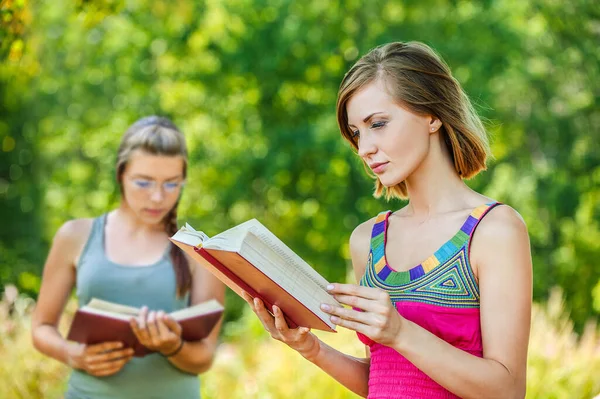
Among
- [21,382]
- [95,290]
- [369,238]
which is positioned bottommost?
[21,382]

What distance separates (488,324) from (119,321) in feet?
5.09

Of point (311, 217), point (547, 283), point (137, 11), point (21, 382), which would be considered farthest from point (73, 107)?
point (21, 382)

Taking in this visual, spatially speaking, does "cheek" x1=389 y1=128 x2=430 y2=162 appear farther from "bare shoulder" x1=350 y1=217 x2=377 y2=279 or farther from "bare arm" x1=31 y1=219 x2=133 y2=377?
"bare arm" x1=31 y1=219 x2=133 y2=377

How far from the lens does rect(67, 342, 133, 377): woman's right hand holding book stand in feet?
10.7

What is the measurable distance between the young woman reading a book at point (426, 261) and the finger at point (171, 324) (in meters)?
0.90

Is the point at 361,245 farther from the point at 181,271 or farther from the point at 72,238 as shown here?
the point at 72,238

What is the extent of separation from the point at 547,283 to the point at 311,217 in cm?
411

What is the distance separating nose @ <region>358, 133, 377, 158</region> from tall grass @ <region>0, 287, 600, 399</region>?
12.1 ft

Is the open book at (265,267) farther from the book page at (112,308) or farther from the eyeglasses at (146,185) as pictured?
the eyeglasses at (146,185)

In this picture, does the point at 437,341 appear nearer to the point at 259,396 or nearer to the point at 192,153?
the point at 259,396

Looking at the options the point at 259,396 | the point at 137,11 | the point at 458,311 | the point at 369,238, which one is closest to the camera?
the point at 458,311

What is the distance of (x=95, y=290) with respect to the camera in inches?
136

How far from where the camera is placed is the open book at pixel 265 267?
1958 mm

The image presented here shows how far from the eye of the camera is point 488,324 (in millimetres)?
2057
